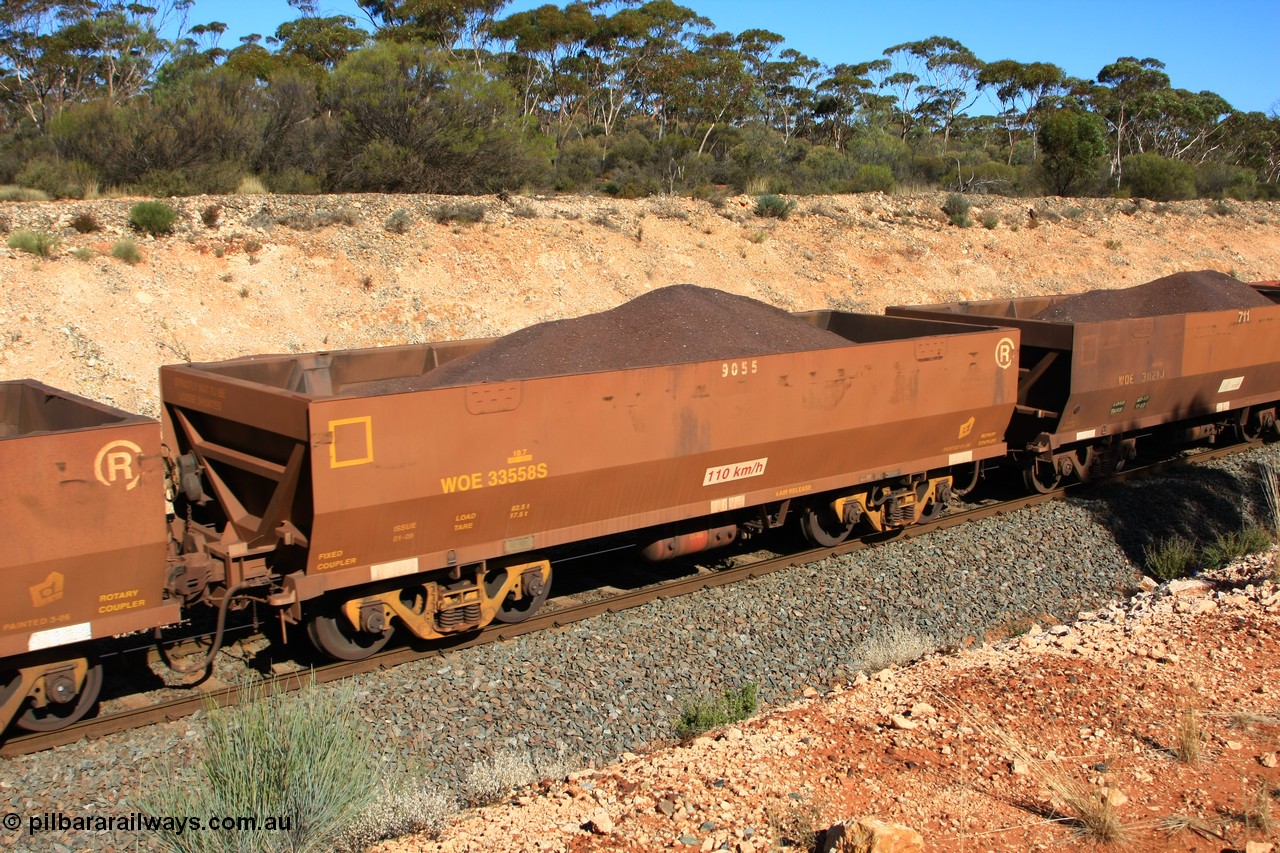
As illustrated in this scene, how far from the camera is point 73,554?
6.49 metres

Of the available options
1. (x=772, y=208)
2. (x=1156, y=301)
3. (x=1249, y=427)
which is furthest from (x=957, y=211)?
(x=1156, y=301)

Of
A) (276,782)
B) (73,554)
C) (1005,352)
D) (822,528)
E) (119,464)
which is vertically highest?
(1005,352)

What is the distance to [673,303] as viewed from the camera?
10188 mm

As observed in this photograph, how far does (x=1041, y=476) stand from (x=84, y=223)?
1766 centimetres

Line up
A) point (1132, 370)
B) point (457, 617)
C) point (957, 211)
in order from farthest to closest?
point (957, 211) < point (1132, 370) < point (457, 617)

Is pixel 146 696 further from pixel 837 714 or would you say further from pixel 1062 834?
pixel 1062 834

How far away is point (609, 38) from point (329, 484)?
44780 millimetres

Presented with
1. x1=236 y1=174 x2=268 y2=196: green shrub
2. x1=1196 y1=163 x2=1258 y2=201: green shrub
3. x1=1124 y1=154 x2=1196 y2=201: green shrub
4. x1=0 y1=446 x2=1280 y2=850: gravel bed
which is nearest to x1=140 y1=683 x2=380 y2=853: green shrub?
x1=0 y1=446 x2=1280 y2=850: gravel bed

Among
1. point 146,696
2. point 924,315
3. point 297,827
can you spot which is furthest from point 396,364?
point 924,315

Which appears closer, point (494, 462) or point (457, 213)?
point (494, 462)

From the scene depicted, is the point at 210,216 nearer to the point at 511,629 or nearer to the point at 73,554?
the point at 511,629

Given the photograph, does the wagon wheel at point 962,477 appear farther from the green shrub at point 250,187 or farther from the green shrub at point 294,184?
the green shrub at point 294,184

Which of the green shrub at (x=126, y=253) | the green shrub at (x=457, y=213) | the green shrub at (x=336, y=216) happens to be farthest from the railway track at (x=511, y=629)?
the green shrub at (x=457, y=213)

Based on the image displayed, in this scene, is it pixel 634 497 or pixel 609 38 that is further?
pixel 609 38
